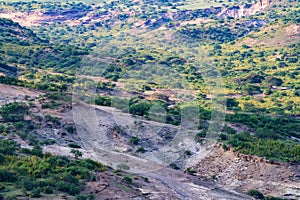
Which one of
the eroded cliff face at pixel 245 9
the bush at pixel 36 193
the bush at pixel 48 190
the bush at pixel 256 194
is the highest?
the bush at pixel 36 193

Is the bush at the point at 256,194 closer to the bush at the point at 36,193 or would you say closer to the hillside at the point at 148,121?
the hillside at the point at 148,121

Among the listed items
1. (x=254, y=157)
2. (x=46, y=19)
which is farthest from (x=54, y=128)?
(x=46, y=19)

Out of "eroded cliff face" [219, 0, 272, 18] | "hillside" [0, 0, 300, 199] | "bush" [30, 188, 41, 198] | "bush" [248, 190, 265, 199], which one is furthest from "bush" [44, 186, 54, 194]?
"eroded cliff face" [219, 0, 272, 18]

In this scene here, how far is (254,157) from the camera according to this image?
151 ft

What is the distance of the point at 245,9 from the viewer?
564ft

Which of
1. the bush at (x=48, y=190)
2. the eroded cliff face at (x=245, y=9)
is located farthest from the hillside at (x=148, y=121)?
the eroded cliff face at (x=245, y=9)

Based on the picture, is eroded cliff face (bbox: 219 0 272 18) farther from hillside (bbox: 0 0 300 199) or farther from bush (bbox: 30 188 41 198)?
bush (bbox: 30 188 41 198)

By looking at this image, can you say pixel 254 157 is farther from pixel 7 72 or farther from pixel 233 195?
pixel 7 72

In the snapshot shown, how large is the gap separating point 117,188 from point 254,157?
530 inches

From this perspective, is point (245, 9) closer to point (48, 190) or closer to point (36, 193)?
point (48, 190)

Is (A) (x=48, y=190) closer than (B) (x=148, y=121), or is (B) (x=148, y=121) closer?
(A) (x=48, y=190)

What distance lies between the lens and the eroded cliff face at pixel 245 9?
169375 millimetres

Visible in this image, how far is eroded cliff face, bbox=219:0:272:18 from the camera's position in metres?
169

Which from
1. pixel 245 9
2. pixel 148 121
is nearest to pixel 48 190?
pixel 148 121
